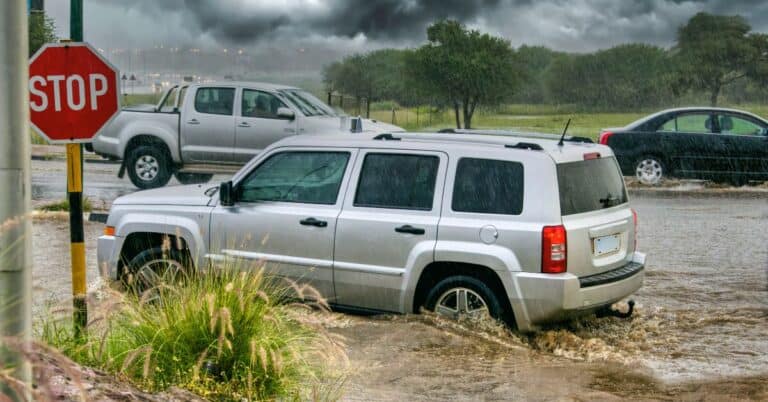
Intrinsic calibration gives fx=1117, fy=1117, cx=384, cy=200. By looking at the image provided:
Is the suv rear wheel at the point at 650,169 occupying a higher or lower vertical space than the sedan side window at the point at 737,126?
lower

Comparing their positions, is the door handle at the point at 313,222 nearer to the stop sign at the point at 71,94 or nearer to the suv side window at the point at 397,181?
the suv side window at the point at 397,181

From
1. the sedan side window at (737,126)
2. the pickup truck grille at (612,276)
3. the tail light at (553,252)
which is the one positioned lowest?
the pickup truck grille at (612,276)

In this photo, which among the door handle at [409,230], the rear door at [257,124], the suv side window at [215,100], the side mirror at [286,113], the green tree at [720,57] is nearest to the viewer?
the door handle at [409,230]

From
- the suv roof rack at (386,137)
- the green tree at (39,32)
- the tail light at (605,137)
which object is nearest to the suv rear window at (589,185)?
the suv roof rack at (386,137)

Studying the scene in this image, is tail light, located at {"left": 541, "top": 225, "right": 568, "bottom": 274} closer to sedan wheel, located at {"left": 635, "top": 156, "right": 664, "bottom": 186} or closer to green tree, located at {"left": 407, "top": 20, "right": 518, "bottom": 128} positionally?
sedan wheel, located at {"left": 635, "top": 156, "right": 664, "bottom": 186}

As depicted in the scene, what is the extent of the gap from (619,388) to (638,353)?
1.19 metres

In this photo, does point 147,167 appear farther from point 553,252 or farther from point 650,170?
point 553,252

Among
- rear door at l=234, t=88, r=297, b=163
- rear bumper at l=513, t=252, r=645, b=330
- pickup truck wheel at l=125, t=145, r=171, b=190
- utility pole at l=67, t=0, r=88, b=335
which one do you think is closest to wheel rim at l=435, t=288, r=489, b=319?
rear bumper at l=513, t=252, r=645, b=330

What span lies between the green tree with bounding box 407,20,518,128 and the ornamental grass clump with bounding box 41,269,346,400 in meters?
36.0

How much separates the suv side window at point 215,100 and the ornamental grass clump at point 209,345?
13561 mm

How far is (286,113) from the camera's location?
18922mm

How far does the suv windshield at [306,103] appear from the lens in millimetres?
19469

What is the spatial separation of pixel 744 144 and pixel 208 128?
392 inches

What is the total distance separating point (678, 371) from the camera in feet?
25.6
